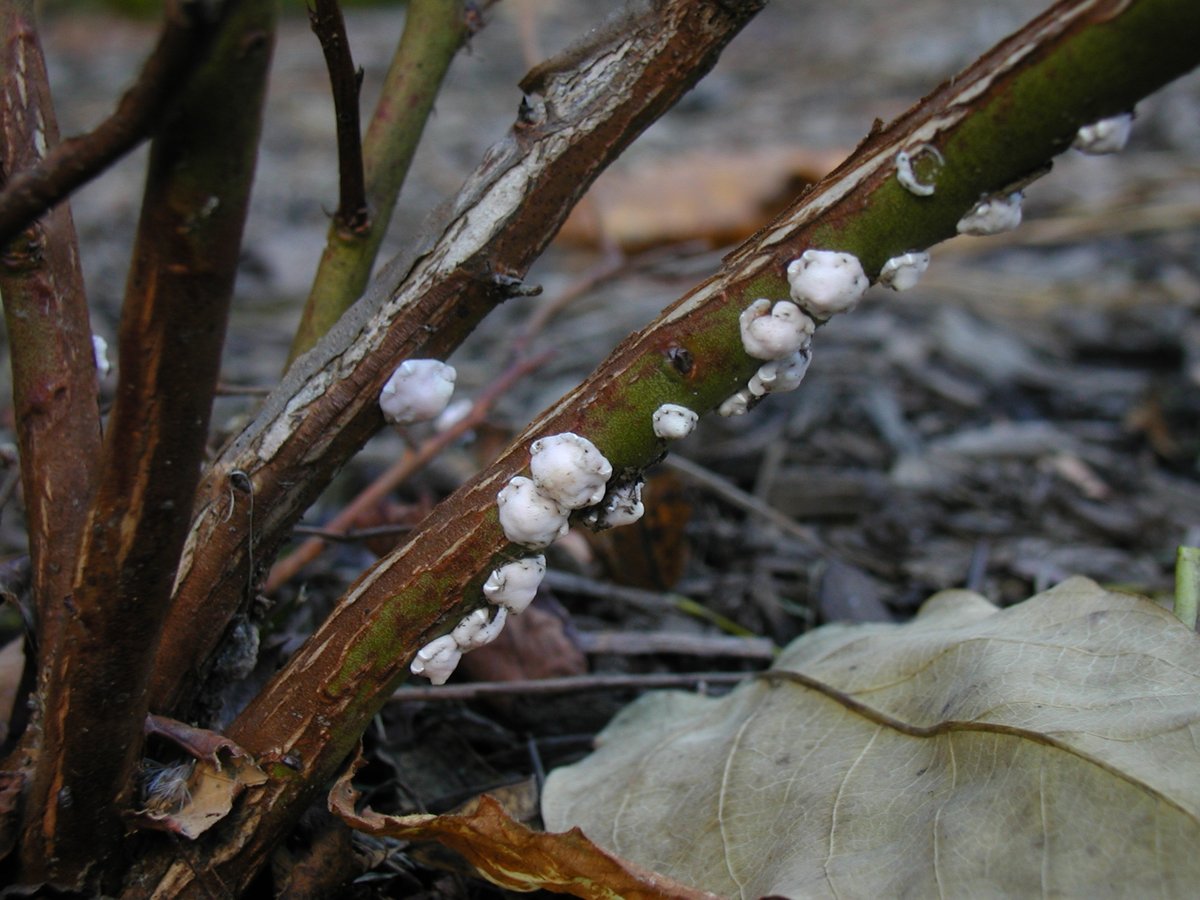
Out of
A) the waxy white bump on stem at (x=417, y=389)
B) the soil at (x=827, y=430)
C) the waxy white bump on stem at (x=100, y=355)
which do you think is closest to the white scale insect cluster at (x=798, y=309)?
the waxy white bump on stem at (x=417, y=389)

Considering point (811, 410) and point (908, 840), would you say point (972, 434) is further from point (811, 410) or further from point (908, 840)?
point (908, 840)

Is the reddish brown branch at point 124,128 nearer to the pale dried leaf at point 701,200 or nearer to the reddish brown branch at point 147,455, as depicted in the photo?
the reddish brown branch at point 147,455

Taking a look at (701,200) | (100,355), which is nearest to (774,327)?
(100,355)

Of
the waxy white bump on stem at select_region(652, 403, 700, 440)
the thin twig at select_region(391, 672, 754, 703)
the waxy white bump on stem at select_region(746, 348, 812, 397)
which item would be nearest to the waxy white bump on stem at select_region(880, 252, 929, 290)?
the waxy white bump on stem at select_region(746, 348, 812, 397)

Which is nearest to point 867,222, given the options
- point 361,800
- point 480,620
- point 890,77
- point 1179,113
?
point 480,620

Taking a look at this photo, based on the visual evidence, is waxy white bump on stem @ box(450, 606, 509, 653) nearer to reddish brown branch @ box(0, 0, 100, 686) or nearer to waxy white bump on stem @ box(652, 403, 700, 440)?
waxy white bump on stem @ box(652, 403, 700, 440)

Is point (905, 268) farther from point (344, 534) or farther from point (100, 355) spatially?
point (100, 355)
